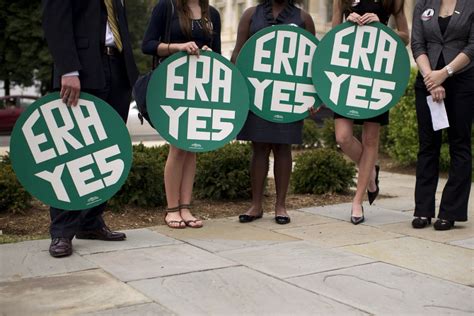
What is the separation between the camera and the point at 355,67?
5.39 metres

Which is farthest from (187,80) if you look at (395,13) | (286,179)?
(395,13)

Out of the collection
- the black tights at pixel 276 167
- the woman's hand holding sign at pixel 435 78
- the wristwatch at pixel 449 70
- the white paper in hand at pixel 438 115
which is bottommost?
the black tights at pixel 276 167

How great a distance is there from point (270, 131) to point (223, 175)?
1363mm

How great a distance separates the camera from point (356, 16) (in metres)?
5.28

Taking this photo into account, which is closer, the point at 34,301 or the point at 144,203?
the point at 34,301

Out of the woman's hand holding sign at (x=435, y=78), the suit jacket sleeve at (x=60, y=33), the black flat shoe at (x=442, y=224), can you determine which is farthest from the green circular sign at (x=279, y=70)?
the suit jacket sleeve at (x=60, y=33)

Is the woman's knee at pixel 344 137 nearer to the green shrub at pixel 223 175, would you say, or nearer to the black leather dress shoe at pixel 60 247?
the green shrub at pixel 223 175

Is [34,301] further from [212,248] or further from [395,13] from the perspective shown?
[395,13]

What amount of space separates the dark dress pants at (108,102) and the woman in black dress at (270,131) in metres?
1.10

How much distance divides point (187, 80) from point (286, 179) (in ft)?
4.17

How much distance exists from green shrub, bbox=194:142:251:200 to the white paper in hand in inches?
82.9

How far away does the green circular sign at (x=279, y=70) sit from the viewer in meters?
5.30

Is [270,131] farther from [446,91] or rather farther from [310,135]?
[310,135]

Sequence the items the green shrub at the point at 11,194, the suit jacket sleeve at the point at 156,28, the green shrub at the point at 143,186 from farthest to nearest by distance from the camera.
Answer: the green shrub at the point at 143,186
the green shrub at the point at 11,194
the suit jacket sleeve at the point at 156,28
